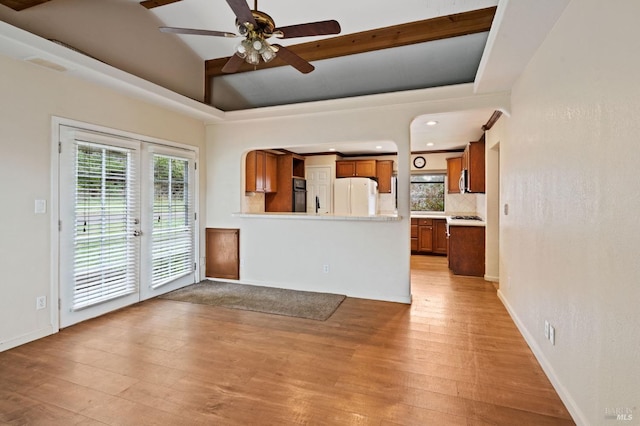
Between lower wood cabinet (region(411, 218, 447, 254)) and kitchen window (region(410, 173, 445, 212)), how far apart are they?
38.1 inches

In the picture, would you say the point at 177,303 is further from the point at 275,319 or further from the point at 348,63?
the point at 348,63

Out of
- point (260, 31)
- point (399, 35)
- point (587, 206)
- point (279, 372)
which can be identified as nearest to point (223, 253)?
point (279, 372)

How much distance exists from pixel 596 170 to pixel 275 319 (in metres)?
2.98

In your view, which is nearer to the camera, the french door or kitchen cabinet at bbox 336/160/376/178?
the french door

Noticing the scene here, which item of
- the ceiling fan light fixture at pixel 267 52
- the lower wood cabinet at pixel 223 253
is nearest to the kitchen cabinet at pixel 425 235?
the lower wood cabinet at pixel 223 253

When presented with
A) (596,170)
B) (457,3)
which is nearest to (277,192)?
(457,3)

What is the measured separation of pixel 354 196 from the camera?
24.1 feet

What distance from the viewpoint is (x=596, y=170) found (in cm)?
167

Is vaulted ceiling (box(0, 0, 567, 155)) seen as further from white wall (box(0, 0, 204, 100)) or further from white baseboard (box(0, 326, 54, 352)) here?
white baseboard (box(0, 326, 54, 352))

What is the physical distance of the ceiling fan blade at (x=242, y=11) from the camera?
1.97m

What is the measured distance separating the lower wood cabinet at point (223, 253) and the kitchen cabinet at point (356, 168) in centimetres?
372

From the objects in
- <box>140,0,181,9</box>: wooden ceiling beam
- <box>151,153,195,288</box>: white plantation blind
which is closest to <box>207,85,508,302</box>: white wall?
<box>151,153,195,288</box>: white plantation blind

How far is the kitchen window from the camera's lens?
815 centimetres

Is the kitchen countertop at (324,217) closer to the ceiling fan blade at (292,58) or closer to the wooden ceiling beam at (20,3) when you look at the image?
the ceiling fan blade at (292,58)
